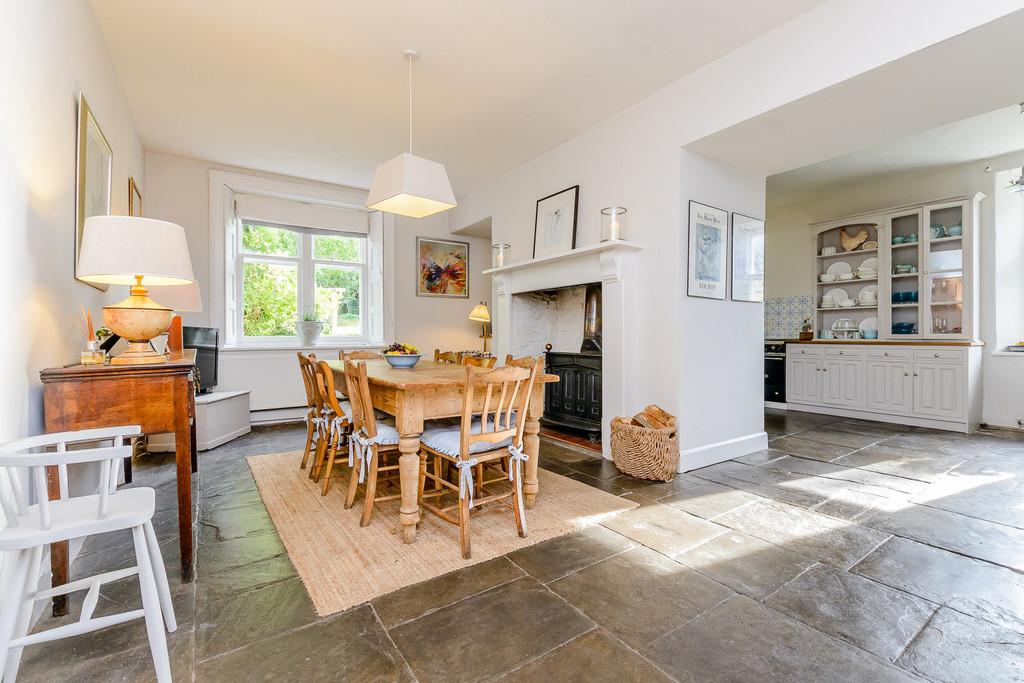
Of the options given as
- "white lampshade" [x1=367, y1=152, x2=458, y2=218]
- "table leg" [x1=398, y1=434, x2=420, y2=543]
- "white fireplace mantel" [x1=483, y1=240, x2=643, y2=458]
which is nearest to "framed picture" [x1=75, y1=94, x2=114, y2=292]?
"white lampshade" [x1=367, y1=152, x2=458, y2=218]

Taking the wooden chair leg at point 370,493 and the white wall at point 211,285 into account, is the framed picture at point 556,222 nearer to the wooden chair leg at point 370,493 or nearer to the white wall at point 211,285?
the white wall at point 211,285

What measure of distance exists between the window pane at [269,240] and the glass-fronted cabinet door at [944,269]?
287 inches

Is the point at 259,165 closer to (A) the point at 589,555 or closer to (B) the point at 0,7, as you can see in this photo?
(B) the point at 0,7

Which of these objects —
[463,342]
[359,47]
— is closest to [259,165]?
[359,47]

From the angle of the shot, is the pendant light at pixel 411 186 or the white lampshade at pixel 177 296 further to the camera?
the white lampshade at pixel 177 296

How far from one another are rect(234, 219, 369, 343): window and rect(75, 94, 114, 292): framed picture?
2.23 metres

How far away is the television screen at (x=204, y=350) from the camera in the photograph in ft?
13.8

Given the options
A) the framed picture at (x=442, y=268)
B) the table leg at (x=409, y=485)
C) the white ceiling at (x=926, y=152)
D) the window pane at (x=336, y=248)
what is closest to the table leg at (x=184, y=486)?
the table leg at (x=409, y=485)

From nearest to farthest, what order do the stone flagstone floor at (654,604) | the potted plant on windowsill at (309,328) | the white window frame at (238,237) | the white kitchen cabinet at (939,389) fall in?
1. the stone flagstone floor at (654,604)
2. the white kitchen cabinet at (939,389)
3. the white window frame at (238,237)
4. the potted plant on windowsill at (309,328)

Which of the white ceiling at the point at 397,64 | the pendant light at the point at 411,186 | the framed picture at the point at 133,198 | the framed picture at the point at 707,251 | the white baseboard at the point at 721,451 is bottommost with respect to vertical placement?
the white baseboard at the point at 721,451

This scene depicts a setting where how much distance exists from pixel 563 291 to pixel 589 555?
3332mm

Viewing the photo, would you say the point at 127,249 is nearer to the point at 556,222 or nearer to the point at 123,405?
the point at 123,405

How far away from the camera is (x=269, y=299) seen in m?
5.21

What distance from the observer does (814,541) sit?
7.18 ft
